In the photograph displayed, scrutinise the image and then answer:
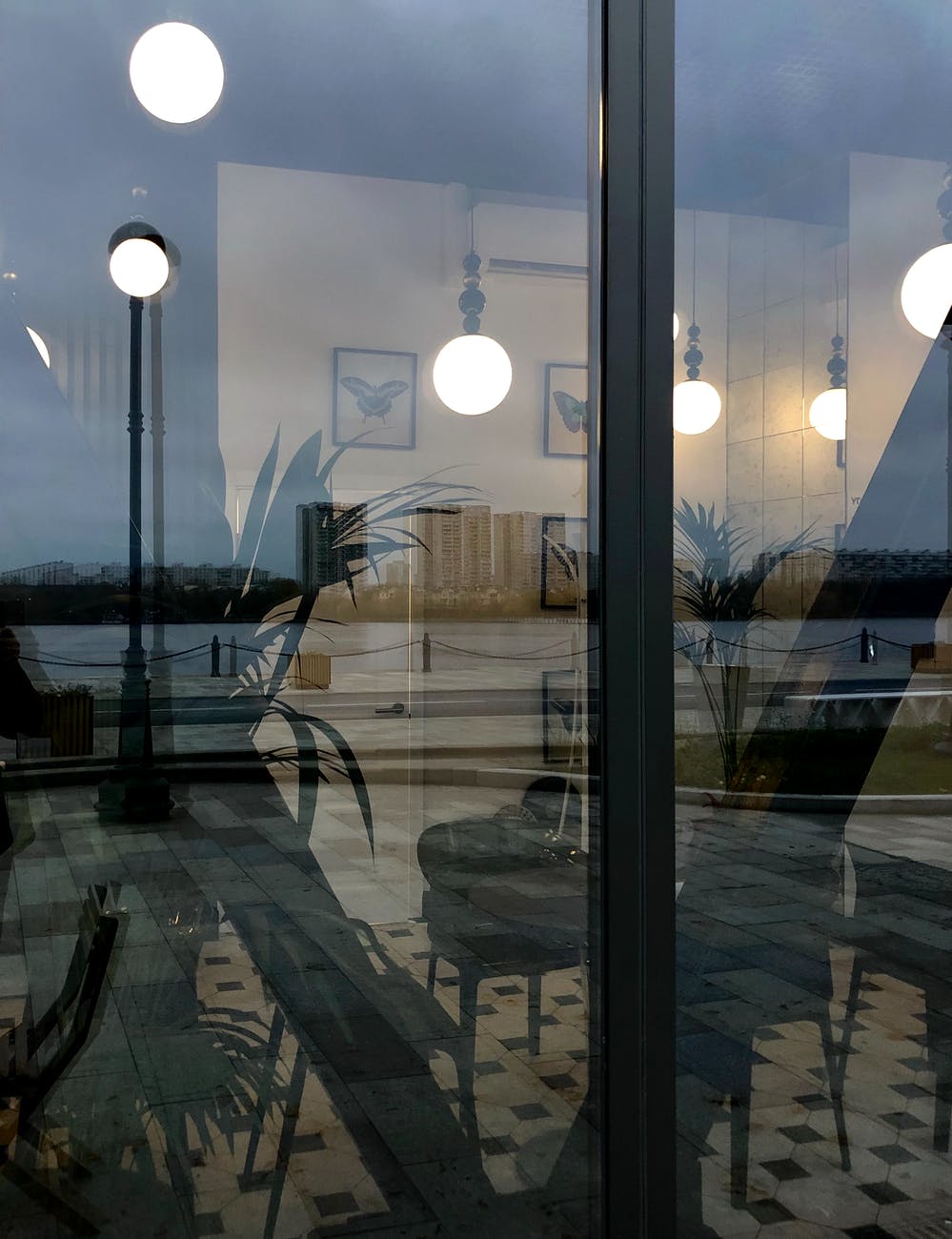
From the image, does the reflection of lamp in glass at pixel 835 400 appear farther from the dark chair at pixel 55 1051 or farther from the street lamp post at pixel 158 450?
the dark chair at pixel 55 1051

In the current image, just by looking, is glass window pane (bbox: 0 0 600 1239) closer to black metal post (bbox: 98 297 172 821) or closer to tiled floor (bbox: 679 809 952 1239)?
black metal post (bbox: 98 297 172 821)

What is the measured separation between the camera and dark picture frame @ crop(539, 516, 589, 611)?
160cm

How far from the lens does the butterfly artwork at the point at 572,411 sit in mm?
1605

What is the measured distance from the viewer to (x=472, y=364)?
1.57 m

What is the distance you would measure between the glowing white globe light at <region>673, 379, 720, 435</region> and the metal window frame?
4cm

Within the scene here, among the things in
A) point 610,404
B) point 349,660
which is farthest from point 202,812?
point 610,404

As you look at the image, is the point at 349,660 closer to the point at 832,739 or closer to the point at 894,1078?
the point at 832,739

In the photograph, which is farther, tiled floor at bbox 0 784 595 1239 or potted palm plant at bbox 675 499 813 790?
potted palm plant at bbox 675 499 813 790

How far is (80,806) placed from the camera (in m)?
1.44

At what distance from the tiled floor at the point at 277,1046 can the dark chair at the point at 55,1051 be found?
11mm

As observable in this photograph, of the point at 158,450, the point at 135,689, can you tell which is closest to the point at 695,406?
the point at 158,450

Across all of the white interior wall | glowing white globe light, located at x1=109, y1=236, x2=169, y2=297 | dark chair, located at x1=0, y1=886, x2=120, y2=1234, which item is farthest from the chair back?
glowing white globe light, located at x1=109, y1=236, x2=169, y2=297

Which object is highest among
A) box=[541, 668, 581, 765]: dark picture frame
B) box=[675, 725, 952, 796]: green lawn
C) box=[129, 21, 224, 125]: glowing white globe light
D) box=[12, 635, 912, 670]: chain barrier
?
box=[129, 21, 224, 125]: glowing white globe light

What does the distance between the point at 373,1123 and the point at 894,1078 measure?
87cm
